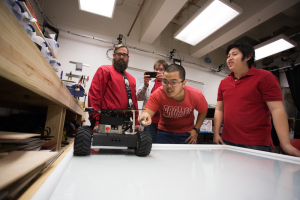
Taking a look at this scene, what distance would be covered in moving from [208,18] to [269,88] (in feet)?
7.88

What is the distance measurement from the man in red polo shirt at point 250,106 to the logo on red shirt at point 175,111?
0.31 metres

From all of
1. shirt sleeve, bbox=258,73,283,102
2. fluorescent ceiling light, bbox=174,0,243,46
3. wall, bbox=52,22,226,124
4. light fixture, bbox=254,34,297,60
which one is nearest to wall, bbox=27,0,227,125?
wall, bbox=52,22,226,124

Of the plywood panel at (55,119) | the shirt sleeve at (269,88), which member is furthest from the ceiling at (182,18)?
the plywood panel at (55,119)

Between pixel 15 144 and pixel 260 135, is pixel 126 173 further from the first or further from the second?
pixel 260 135

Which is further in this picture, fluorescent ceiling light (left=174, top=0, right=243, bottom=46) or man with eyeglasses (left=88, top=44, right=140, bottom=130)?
fluorescent ceiling light (left=174, top=0, right=243, bottom=46)

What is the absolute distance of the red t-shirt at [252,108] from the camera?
3.61 ft

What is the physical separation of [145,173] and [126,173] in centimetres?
6

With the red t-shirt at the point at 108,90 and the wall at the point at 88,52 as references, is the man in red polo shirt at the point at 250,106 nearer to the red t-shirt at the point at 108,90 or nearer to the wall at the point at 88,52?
the red t-shirt at the point at 108,90

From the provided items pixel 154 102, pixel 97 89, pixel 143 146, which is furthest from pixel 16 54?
pixel 97 89

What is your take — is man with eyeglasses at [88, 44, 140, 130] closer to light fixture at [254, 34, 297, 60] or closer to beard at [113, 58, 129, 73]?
beard at [113, 58, 129, 73]

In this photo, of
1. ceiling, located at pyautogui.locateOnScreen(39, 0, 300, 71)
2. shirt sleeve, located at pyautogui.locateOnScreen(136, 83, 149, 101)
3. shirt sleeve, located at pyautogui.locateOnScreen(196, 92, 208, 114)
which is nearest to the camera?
shirt sleeve, located at pyautogui.locateOnScreen(196, 92, 208, 114)

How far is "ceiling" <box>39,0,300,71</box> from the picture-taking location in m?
2.99

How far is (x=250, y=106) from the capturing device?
115 centimetres

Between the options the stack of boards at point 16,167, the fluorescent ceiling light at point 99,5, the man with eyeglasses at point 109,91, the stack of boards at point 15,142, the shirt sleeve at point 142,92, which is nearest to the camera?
the stack of boards at point 16,167
